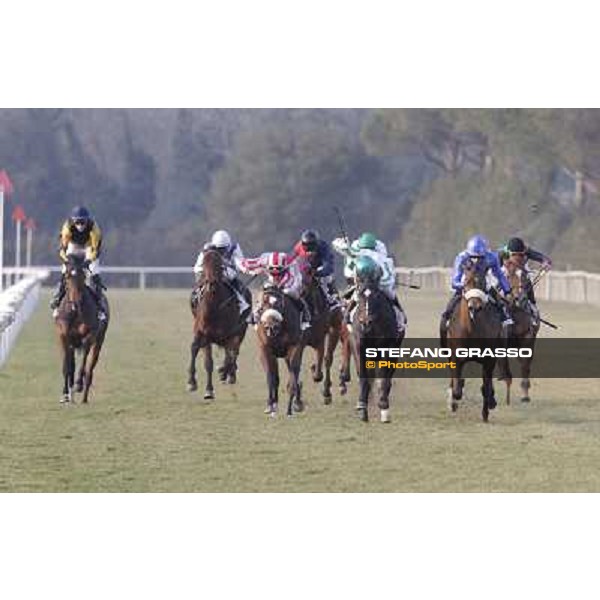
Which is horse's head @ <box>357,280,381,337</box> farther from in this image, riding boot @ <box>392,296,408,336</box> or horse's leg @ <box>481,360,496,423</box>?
horse's leg @ <box>481,360,496,423</box>

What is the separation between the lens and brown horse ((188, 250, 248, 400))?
20.6m

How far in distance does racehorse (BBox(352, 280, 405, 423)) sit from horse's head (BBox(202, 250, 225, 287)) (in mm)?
2513

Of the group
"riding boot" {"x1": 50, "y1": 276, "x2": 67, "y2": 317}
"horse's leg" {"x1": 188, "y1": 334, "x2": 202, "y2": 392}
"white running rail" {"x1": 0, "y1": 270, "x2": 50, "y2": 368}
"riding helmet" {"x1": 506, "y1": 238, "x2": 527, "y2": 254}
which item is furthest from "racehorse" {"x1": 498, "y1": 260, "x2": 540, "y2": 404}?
"white running rail" {"x1": 0, "y1": 270, "x2": 50, "y2": 368}

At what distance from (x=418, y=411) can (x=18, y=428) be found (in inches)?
184

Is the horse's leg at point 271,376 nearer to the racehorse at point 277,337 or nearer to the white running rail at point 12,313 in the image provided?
the racehorse at point 277,337

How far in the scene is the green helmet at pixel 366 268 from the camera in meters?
18.4

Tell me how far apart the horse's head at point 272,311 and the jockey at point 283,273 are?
10 cm

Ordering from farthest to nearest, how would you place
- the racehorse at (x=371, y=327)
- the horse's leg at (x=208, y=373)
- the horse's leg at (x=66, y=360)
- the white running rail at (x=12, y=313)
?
1. the white running rail at (x=12, y=313)
2. the horse's leg at (x=208, y=373)
3. the horse's leg at (x=66, y=360)
4. the racehorse at (x=371, y=327)

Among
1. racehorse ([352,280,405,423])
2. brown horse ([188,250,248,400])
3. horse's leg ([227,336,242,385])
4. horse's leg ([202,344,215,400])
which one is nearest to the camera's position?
racehorse ([352,280,405,423])

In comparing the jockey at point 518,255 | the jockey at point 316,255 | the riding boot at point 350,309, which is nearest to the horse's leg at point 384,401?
the riding boot at point 350,309

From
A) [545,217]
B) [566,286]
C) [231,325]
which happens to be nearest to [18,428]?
[231,325]

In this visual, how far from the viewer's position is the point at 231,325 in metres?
21.2

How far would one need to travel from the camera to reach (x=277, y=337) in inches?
742
